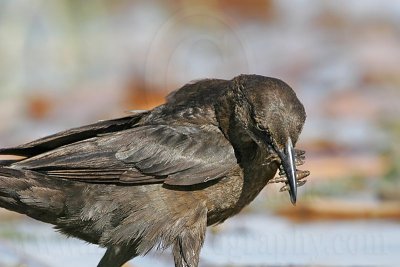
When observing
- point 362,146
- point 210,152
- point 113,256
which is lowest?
point 362,146

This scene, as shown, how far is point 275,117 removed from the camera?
6.40 metres

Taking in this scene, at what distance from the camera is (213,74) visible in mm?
12258

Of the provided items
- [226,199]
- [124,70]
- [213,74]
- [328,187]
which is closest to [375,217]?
→ [328,187]

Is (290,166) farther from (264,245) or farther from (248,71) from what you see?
(248,71)

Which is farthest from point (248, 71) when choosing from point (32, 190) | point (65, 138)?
point (32, 190)

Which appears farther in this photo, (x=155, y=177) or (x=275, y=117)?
(x=155, y=177)

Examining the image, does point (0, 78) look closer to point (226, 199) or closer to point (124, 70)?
point (124, 70)

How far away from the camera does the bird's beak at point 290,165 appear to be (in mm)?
6227

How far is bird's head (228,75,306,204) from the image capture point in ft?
20.7

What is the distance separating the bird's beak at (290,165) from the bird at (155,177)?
0.34 m

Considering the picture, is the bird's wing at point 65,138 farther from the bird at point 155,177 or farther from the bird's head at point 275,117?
the bird's head at point 275,117

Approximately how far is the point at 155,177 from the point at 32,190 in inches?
27.1

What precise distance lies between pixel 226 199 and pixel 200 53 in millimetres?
6096

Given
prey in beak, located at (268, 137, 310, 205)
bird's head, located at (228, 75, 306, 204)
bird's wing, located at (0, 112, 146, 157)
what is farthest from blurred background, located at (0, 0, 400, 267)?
prey in beak, located at (268, 137, 310, 205)
